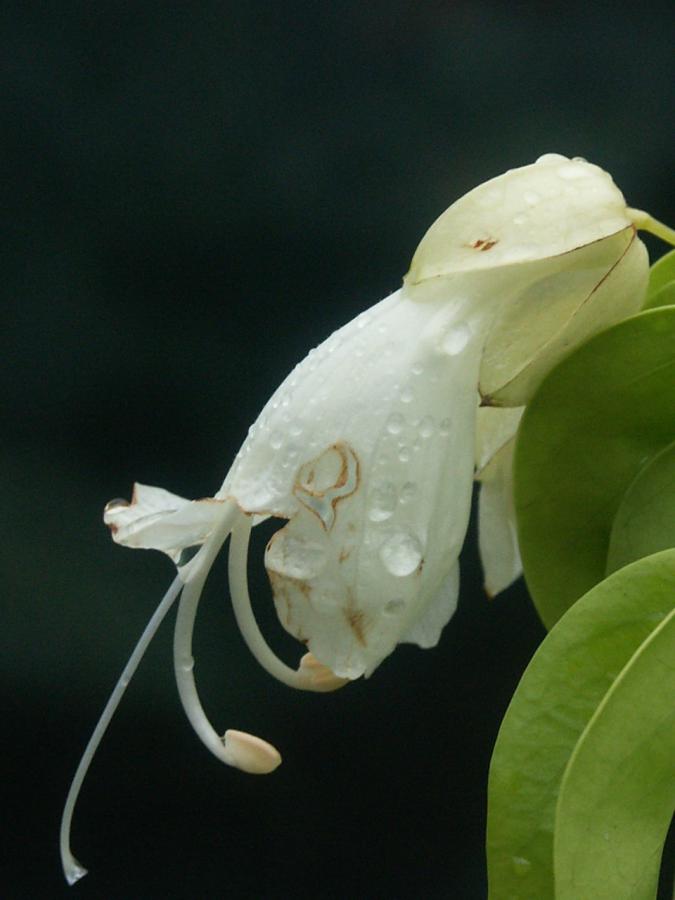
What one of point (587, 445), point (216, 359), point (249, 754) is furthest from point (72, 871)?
point (216, 359)

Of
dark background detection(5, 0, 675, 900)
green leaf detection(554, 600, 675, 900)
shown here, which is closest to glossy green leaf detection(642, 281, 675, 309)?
green leaf detection(554, 600, 675, 900)

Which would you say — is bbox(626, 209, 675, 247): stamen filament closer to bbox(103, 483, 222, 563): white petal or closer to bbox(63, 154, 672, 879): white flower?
bbox(63, 154, 672, 879): white flower

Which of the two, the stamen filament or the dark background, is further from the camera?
the dark background

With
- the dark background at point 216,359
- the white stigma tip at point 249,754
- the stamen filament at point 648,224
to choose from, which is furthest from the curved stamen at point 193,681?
the dark background at point 216,359

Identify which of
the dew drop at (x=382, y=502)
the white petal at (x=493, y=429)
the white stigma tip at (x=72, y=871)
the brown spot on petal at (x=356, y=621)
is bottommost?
the white stigma tip at (x=72, y=871)

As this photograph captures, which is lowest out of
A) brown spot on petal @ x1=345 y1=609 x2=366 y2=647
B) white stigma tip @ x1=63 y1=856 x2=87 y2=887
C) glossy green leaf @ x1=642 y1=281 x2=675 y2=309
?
white stigma tip @ x1=63 y1=856 x2=87 y2=887

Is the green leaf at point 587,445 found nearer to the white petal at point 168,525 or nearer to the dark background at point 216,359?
the white petal at point 168,525

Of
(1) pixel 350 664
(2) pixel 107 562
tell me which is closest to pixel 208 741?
(1) pixel 350 664
